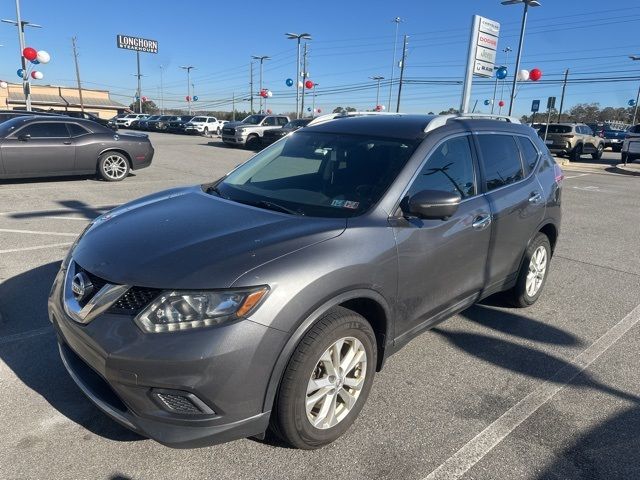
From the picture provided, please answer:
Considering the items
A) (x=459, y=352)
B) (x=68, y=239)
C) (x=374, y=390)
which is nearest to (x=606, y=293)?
(x=459, y=352)

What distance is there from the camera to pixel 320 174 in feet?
11.5

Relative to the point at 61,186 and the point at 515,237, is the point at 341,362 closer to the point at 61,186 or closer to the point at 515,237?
the point at 515,237

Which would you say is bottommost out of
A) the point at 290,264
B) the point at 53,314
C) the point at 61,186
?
the point at 61,186

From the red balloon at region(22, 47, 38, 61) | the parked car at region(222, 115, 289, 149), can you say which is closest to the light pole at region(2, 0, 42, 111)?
the red balloon at region(22, 47, 38, 61)

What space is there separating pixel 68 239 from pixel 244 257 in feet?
16.1

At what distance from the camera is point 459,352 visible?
150 inches

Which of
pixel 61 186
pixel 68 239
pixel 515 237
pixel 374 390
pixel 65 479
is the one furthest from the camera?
pixel 61 186

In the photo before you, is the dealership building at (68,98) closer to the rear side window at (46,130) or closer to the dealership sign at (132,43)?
the dealership sign at (132,43)

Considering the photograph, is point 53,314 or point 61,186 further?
point 61,186

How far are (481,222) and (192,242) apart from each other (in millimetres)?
2141

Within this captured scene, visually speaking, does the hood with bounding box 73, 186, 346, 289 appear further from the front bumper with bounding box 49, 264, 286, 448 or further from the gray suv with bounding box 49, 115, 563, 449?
the front bumper with bounding box 49, 264, 286, 448

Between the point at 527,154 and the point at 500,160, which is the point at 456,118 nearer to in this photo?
the point at 500,160

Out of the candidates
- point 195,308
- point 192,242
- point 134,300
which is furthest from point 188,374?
point 192,242

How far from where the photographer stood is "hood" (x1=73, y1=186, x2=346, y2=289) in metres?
2.30
